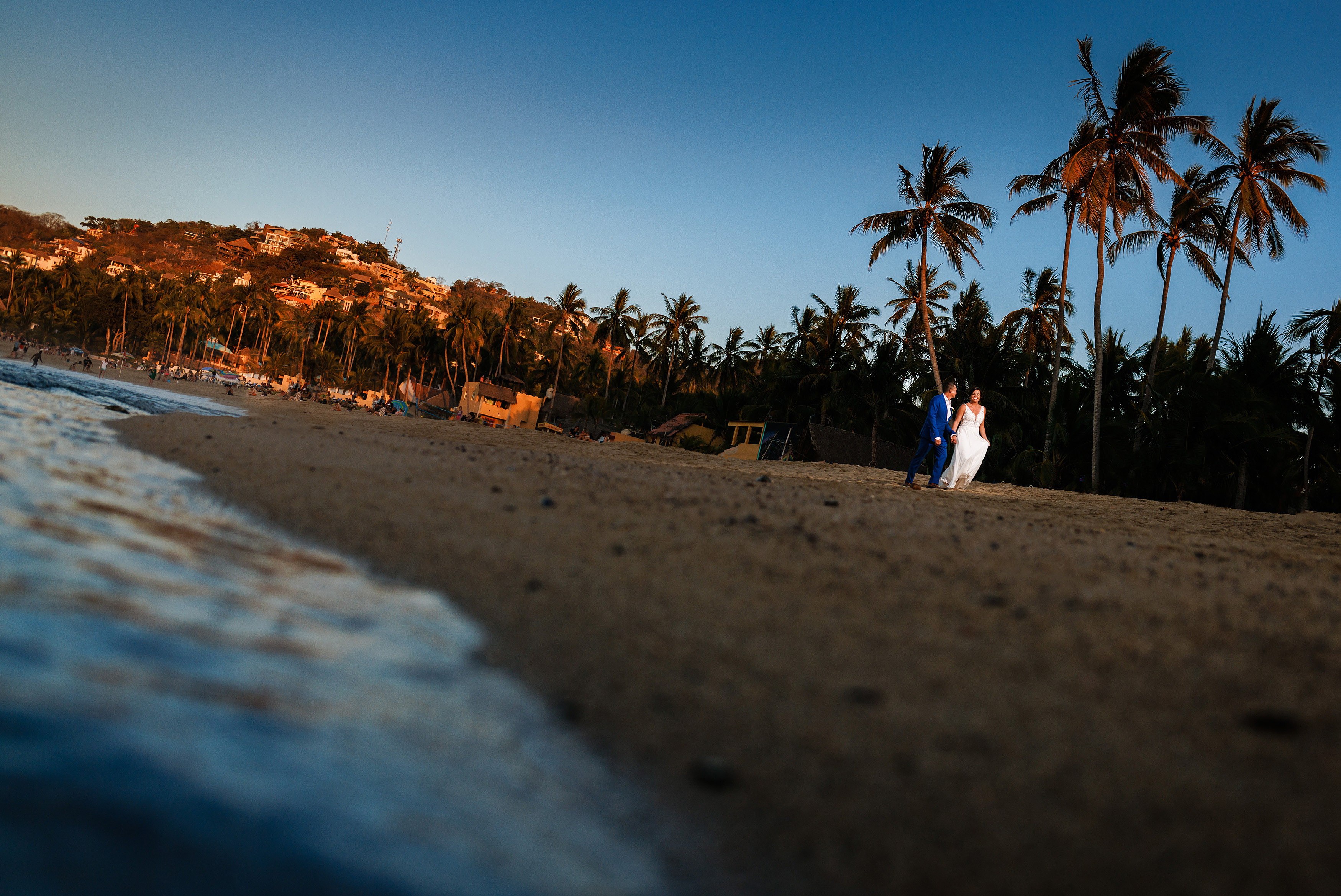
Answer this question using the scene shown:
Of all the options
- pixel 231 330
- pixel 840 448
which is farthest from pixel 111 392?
pixel 231 330

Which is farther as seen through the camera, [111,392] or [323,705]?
[111,392]

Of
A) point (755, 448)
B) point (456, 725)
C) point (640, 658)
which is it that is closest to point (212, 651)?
point (456, 725)

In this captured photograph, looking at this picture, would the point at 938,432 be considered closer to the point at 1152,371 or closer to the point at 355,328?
the point at 1152,371

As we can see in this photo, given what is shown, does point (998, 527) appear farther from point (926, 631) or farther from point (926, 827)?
point (926, 827)

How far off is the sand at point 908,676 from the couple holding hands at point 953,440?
5.83 metres

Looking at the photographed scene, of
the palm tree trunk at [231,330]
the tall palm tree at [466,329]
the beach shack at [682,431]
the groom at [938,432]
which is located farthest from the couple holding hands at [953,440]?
the palm tree trunk at [231,330]

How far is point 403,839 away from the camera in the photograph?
1.58 metres

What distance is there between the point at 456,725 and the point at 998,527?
5.73 m

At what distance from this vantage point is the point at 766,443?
3150cm

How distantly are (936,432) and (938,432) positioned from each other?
3 centimetres

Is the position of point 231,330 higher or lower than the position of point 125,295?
lower

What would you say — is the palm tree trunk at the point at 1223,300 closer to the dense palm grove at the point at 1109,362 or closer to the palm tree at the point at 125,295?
the dense palm grove at the point at 1109,362

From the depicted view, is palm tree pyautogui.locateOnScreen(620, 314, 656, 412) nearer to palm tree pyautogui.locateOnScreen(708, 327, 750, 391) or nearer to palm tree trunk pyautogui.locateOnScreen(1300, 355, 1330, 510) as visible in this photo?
palm tree pyautogui.locateOnScreen(708, 327, 750, 391)

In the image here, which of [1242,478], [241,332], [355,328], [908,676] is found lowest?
[908,676]
